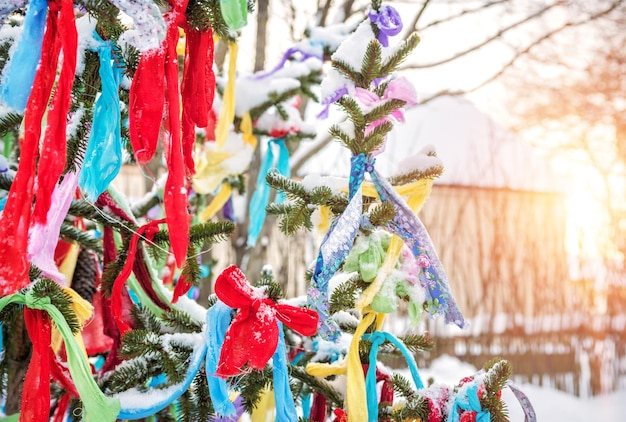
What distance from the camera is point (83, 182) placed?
0.93 meters

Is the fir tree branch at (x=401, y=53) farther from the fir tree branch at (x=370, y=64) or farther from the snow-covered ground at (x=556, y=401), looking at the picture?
the snow-covered ground at (x=556, y=401)

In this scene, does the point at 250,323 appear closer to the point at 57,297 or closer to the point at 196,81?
the point at 57,297

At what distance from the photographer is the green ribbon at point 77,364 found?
36.5 inches

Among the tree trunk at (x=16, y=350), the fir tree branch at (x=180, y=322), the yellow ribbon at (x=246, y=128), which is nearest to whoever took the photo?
the fir tree branch at (x=180, y=322)

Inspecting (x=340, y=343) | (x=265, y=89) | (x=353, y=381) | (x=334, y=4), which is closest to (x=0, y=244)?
(x=353, y=381)

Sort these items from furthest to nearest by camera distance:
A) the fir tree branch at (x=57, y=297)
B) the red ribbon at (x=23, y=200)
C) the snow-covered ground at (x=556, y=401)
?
the snow-covered ground at (x=556, y=401)
the fir tree branch at (x=57, y=297)
the red ribbon at (x=23, y=200)

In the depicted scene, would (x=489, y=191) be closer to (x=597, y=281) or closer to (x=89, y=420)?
(x=597, y=281)

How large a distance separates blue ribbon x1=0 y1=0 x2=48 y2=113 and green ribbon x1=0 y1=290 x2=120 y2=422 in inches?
12.6

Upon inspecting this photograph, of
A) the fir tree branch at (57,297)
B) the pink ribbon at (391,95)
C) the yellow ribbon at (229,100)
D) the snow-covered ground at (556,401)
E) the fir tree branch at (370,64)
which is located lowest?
the snow-covered ground at (556,401)

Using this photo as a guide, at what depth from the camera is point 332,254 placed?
0.99 m

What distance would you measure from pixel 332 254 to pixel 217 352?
30 cm

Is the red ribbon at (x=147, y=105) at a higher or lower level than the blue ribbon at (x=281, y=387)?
higher

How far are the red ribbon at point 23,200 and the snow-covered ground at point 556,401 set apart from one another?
3.85 metres

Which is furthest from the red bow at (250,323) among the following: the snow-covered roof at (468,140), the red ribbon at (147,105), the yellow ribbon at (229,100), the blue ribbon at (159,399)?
the snow-covered roof at (468,140)
